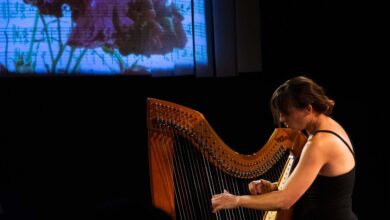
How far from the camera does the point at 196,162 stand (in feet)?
6.37

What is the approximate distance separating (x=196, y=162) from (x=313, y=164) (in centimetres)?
55

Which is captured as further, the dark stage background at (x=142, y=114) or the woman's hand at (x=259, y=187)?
the dark stage background at (x=142, y=114)

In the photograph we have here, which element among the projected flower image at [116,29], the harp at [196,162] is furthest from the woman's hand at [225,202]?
the projected flower image at [116,29]

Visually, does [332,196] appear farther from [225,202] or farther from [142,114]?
[142,114]

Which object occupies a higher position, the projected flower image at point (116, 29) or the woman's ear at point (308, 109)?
the projected flower image at point (116, 29)

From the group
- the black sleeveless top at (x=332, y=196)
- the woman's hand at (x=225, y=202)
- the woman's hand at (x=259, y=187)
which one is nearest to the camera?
the woman's hand at (x=225, y=202)

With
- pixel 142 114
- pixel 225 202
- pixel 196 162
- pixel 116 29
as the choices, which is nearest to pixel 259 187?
pixel 196 162

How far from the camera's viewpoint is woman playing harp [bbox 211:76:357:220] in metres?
1.58

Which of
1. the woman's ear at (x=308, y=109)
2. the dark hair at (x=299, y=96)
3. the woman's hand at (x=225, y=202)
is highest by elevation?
the dark hair at (x=299, y=96)

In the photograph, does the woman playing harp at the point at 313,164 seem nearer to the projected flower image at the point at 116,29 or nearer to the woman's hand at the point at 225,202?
the woman's hand at the point at 225,202

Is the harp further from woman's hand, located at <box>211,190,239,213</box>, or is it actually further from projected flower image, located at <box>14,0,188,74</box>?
projected flower image, located at <box>14,0,188,74</box>

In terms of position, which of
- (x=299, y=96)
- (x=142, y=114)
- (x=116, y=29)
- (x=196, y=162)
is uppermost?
(x=116, y=29)

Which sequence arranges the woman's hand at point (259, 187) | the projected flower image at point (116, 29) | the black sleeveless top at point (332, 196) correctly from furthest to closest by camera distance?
the projected flower image at point (116, 29) → the woman's hand at point (259, 187) → the black sleeveless top at point (332, 196)

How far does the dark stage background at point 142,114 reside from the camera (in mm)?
2963
